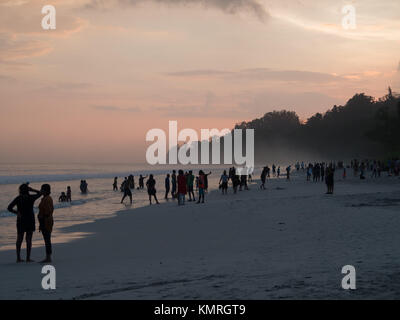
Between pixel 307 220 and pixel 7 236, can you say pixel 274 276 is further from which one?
pixel 7 236

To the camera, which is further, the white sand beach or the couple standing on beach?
the couple standing on beach

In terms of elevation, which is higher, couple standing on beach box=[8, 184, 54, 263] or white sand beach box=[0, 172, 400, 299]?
couple standing on beach box=[8, 184, 54, 263]

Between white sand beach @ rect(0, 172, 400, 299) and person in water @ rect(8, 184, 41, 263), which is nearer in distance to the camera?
white sand beach @ rect(0, 172, 400, 299)

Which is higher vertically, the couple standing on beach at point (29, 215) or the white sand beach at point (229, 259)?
the couple standing on beach at point (29, 215)

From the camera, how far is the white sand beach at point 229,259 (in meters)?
6.65

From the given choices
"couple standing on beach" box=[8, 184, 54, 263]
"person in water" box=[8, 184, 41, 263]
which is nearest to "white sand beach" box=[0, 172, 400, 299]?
"couple standing on beach" box=[8, 184, 54, 263]

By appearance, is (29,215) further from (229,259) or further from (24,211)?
(229,259)

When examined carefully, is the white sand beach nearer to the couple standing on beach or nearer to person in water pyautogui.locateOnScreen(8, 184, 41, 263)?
the couple standing on beach

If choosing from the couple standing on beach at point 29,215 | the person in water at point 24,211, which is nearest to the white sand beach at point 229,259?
the couple standing on beach at point 29,215

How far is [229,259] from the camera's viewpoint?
932 cm

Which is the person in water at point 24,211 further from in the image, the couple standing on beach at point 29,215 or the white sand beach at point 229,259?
the white sand beach at point 229,259

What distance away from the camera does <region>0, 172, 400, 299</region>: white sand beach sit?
6652mm

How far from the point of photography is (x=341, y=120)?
195 m

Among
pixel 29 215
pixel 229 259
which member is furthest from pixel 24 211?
pixel 229 259
